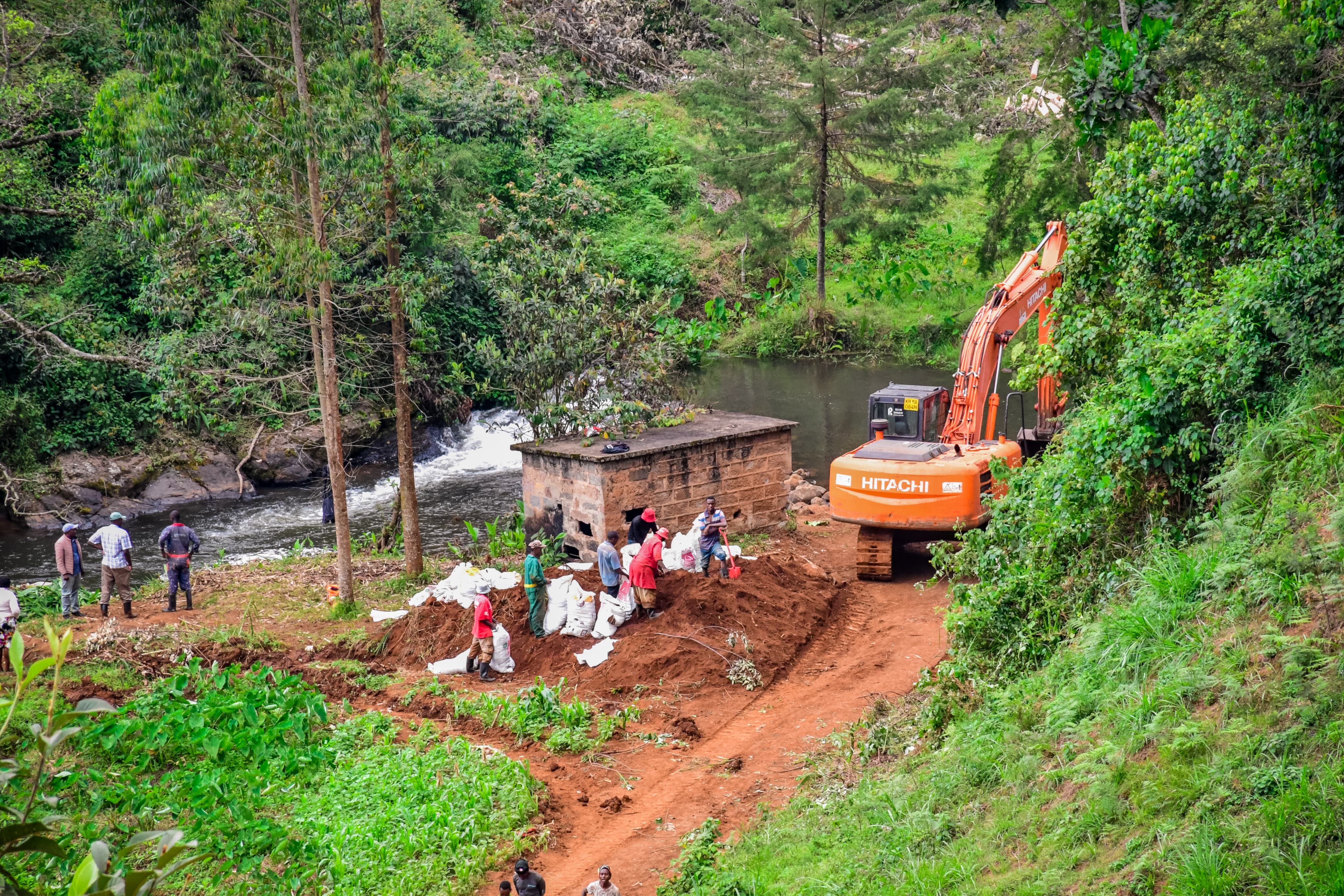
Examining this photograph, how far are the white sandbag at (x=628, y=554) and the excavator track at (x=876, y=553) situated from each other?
10.4ft

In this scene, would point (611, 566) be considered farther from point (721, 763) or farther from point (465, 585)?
point (721, 763)

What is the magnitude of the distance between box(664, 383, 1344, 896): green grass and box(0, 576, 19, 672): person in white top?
8917 mm

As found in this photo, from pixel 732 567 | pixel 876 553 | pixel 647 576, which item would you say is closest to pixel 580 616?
pixel 647 576

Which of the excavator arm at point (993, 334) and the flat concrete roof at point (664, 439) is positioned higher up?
the excavator arm at point (993, 334)

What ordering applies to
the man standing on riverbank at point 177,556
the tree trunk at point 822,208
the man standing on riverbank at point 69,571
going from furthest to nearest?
the tree trunk at point 822,208, the man standing on riverbank at point 177,556, the man standing on riverbank at point 69,571

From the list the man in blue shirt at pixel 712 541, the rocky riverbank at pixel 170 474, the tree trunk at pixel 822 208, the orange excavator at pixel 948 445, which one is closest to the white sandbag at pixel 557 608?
the man in blue shirt at pixel 712 541

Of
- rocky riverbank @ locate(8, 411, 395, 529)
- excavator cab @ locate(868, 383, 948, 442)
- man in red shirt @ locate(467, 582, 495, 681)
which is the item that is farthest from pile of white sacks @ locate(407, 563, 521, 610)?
rocky riverbank @ locate(8, 411, 395, 529)

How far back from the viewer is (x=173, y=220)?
13.8 meters

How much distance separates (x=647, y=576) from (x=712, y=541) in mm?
1882

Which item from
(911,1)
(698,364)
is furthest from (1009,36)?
(698,364)

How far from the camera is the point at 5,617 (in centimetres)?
1253

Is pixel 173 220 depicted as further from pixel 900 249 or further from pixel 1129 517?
pixel 900 249

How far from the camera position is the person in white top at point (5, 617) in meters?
12.4

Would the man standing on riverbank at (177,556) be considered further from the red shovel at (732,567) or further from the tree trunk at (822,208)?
the tree trunk at (822,208)
